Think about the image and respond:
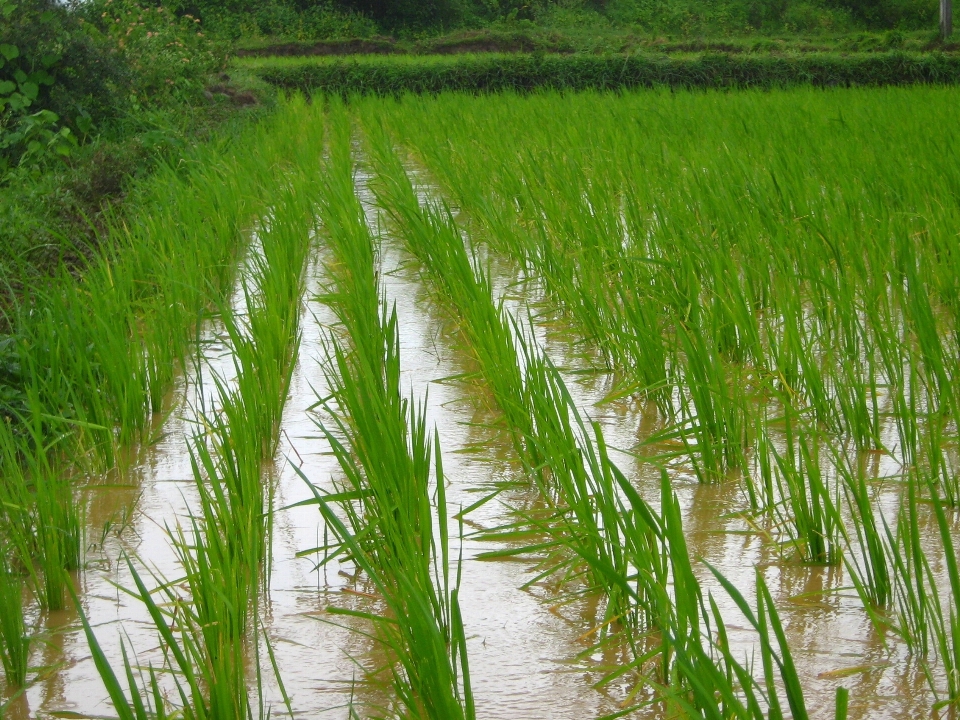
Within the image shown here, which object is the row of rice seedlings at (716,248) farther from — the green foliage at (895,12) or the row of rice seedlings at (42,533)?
the green foliage at (895,12)

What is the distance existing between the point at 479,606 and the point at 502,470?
0.61 m

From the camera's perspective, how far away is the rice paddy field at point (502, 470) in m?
1.46

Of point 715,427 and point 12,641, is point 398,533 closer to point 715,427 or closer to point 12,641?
point 12,641

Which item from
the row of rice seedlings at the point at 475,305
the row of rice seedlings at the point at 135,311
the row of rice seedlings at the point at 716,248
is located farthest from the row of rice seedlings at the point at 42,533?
the row of rice seedlings at the point at 716,248

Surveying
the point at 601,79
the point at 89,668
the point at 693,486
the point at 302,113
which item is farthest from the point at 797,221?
the point at 601,79

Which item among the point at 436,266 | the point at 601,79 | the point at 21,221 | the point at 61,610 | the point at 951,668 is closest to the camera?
the point at 951,668

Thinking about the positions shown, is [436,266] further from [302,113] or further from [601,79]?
[601,79]

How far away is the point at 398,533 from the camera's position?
1.71 metres

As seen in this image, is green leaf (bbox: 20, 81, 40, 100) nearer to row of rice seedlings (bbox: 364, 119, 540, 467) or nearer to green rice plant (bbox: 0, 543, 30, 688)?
row of rice seedlings (bbox: 364, 119, 540, 467)

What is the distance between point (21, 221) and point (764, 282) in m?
2.76

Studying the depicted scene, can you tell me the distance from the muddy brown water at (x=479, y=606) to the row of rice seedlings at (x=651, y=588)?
6cm

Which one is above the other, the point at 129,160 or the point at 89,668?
the point at 129,160

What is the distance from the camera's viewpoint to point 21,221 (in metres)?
4.16

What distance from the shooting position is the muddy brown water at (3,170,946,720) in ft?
4.83
